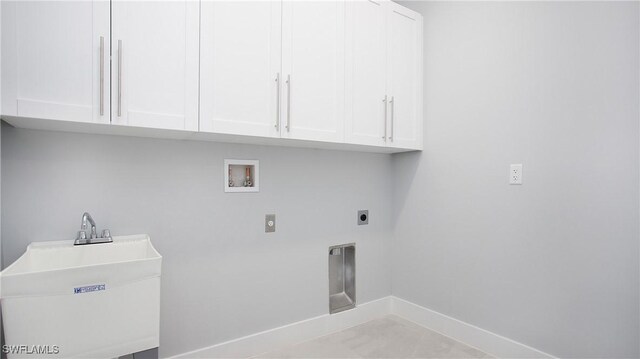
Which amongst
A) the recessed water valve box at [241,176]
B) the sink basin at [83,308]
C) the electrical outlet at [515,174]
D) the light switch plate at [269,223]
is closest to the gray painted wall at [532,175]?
the electrical outlet at [515,174]

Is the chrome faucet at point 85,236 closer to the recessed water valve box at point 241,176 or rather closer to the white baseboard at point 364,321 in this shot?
the recessed water valve box at point 241,176

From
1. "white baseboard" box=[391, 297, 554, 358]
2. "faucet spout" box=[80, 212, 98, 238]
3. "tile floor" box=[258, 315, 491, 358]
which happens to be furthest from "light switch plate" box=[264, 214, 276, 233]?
"white baseboard" box=[391, 297, 554, 358]

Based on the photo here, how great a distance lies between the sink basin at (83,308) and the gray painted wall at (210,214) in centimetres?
34

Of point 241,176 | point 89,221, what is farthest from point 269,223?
point 89,221

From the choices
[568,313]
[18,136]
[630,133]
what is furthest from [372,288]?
[18,136]

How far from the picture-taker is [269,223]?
2.13 meters

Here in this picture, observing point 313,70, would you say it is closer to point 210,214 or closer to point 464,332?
point 210,214

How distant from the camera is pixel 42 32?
1.26m

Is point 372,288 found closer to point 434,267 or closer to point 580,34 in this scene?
point 434,267

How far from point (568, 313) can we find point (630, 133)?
0.95 metres

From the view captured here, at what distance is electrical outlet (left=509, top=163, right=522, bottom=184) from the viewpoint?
1.94 meters

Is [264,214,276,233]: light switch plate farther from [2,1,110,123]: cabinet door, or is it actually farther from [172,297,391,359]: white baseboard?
[2,1,110,123]: cabinet door

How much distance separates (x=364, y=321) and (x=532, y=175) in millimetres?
1527

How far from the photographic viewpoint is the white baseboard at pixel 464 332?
1959mm
